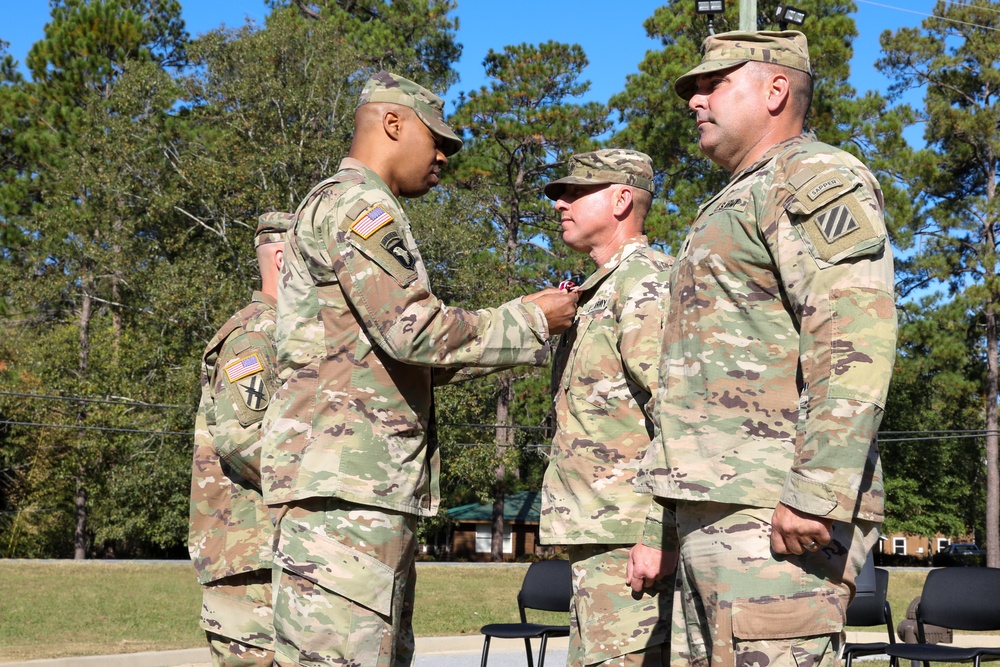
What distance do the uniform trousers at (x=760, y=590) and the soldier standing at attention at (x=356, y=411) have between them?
38.7 inches

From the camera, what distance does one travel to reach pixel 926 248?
3428 centimetres

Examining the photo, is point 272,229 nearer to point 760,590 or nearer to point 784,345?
point 784,345

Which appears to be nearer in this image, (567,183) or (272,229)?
(567,183)

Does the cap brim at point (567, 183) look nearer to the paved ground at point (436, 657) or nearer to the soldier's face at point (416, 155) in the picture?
the soldier's face at point (416, 155)

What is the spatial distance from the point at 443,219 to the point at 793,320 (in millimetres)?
25414

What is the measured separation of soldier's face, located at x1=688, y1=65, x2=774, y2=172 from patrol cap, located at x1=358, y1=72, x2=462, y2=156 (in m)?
0.91

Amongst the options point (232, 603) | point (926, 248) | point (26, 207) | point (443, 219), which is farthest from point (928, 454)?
point (232, 603)

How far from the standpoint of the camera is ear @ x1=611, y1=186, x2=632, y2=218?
4.62 m

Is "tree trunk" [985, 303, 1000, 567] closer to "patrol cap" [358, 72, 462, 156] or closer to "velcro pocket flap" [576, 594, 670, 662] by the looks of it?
"velcro pocket flap" [576, 594, 670, 662]

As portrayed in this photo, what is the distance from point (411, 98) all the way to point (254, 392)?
160cm

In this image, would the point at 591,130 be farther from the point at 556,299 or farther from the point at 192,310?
the point at 556,299

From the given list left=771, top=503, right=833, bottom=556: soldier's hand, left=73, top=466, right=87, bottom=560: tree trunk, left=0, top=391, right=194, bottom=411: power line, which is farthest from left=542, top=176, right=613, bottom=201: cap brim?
left=73, top=466, right=87, bottom=560: tree trunk

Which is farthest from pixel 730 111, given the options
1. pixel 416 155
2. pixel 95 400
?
pixel 95 400

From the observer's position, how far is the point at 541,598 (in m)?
7.61
